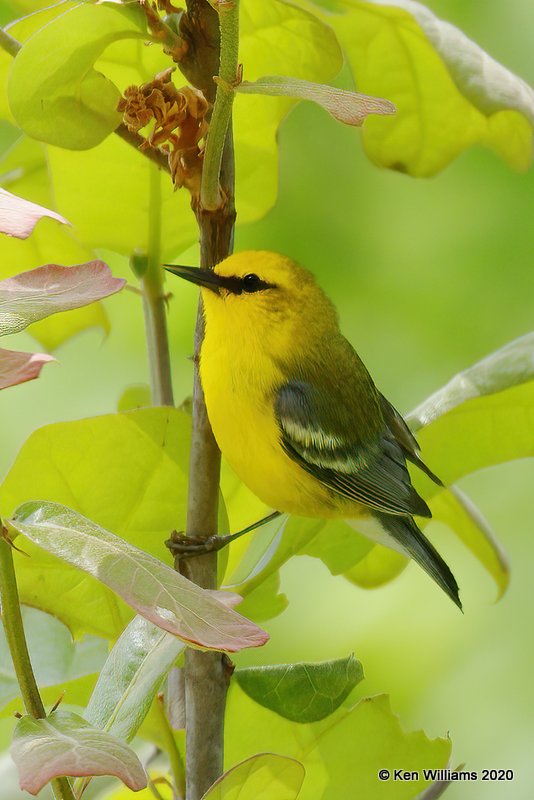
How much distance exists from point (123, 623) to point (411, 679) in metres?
0.79

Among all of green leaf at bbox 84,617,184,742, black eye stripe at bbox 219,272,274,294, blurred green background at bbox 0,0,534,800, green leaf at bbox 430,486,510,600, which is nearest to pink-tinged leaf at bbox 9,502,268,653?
green leaf at bbox 84,617,184,742

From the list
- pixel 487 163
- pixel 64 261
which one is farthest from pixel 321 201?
pixel 64 261

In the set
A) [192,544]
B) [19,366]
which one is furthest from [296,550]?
[19,366]

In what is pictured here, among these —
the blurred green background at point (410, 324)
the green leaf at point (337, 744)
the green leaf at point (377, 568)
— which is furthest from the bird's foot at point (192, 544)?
the blurred green background at point (410, 324)

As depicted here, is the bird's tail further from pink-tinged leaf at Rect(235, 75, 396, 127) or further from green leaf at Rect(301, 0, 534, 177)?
pink-tinged leaf at Rect(235, 75, 396, 127)

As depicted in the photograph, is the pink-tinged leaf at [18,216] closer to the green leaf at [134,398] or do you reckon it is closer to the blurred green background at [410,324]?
the green leaf at [134,398]

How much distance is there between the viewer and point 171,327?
154cm

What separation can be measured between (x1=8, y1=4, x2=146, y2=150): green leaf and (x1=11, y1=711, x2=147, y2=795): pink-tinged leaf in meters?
0.34

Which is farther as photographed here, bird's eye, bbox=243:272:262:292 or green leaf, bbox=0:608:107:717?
bird's eye, bbox=243:272:262:292

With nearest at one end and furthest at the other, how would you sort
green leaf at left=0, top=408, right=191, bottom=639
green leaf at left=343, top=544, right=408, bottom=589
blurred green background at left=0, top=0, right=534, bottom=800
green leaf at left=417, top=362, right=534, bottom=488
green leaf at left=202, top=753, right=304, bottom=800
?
green leaf at left=202, top=753, right=304, bottom=800, green leaf at left=0, top=408, right=191, bottom=639, green leaf at left=417, top=362, right=534, bottom=488, green leaf at left=343, top=544, right=408, bottom=589, blurred green background at left=0, top=0, right=534, bottom=800

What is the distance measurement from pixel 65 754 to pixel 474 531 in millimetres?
512

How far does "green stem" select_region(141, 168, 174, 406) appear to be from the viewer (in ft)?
2.51

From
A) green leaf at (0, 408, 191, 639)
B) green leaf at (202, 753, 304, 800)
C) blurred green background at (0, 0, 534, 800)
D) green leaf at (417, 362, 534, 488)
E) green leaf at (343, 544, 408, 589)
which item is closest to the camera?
green leaf at (202, 753, 304, 800)

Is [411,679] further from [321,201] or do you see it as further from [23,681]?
[23,681]
